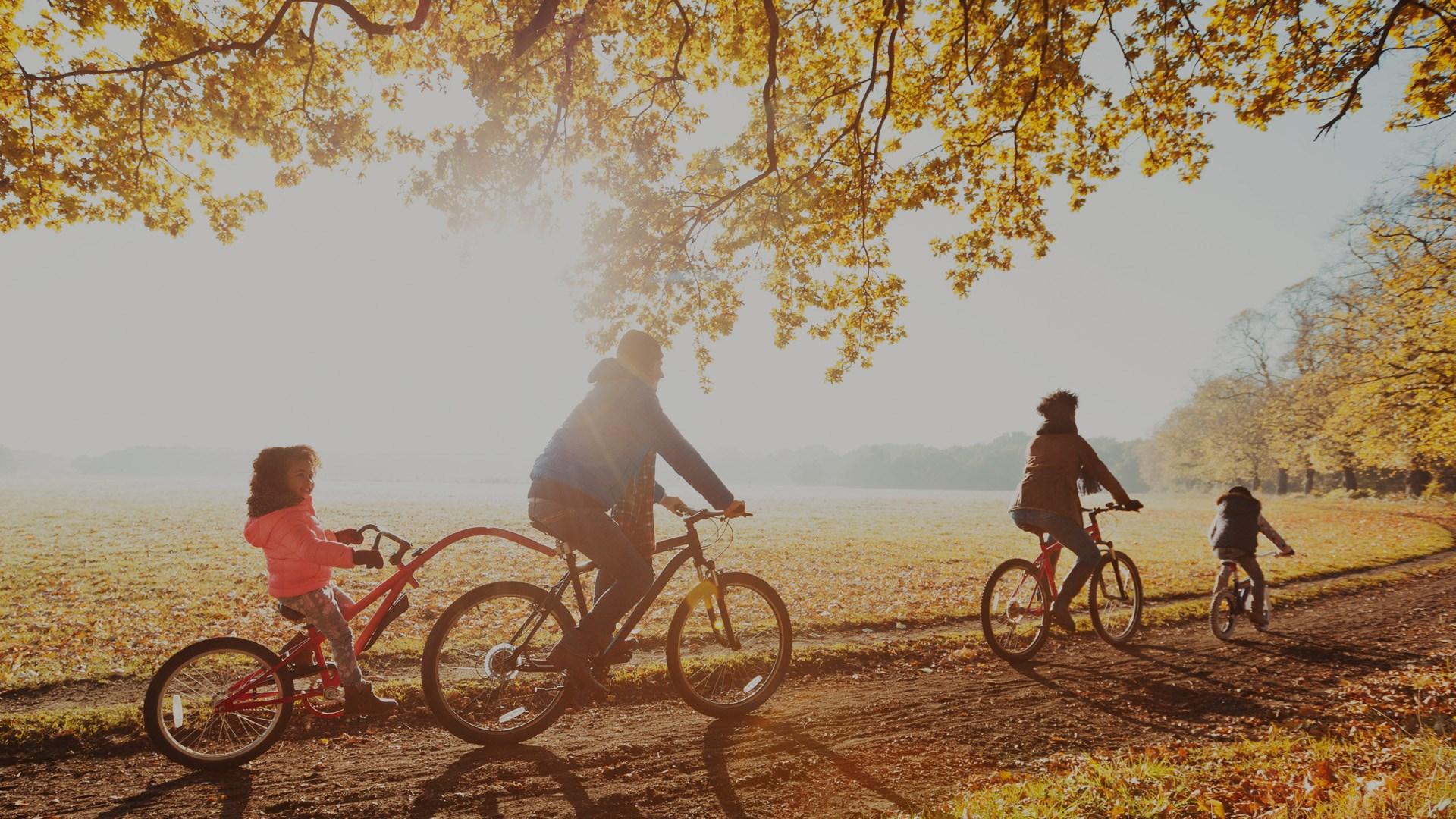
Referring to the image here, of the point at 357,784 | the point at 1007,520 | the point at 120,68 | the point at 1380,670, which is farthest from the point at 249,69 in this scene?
the point at 1007,520

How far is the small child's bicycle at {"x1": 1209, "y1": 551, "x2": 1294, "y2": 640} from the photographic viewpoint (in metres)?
8.38

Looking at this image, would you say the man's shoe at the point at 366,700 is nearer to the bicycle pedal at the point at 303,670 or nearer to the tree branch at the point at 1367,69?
the bicycle pedal at the point at 303,670

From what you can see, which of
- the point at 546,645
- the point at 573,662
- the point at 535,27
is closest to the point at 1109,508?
the point at 573,662

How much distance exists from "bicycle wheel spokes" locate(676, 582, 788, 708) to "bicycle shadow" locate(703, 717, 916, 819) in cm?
21

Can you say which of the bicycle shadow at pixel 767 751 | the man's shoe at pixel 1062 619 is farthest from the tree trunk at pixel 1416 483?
the bicycle shadow at pixel 767 751

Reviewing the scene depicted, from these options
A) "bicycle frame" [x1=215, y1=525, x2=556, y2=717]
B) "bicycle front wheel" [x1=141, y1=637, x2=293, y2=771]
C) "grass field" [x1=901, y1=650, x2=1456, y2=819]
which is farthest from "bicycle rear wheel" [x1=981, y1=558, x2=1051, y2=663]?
"bicycle front wheel" [x1=141, y1=637, x2=293, y2=771]

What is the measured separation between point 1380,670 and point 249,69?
1625cm

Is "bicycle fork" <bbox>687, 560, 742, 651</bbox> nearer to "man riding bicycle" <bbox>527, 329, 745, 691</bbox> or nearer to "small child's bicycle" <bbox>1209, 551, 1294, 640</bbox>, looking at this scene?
"man riding bicycle" <bbox>527, 329, 745, 691</bbox>

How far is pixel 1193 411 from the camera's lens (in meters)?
66.7

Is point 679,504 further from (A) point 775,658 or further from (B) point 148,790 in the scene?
(B) point 148,790

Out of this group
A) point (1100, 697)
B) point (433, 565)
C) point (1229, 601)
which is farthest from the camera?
point (433, 565)

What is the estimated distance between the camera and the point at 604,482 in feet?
14.8

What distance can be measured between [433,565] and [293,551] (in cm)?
1162

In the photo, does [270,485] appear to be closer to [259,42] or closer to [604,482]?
[604,482]
